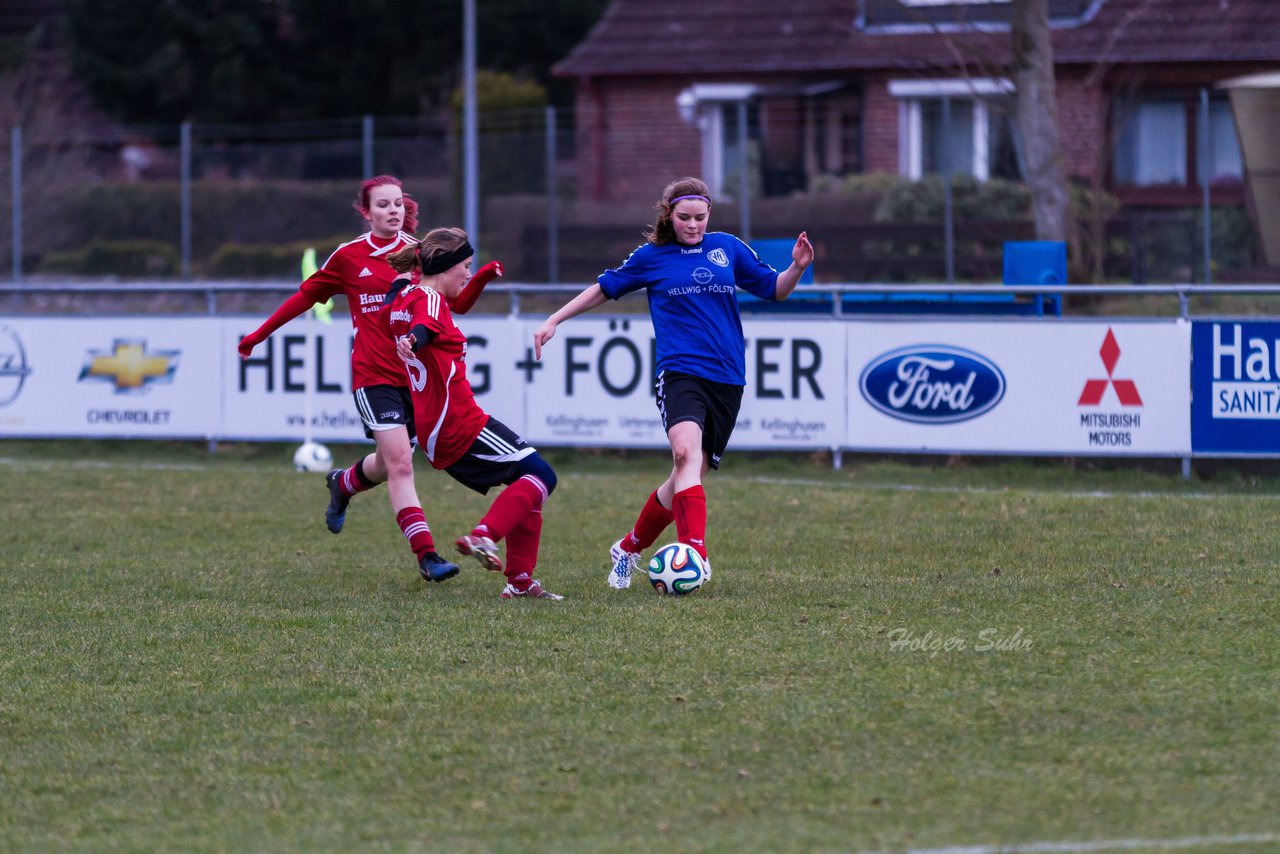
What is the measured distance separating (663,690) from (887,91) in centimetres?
2368

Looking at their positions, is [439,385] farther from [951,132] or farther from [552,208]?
[951,132]

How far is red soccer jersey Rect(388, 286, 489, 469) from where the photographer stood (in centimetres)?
797

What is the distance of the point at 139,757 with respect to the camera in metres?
5.48

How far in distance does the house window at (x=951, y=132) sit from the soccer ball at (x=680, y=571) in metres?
18.2

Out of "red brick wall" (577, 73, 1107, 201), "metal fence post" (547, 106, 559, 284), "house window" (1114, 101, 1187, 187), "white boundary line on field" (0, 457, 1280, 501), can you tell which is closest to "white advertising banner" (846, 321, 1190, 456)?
"white boundary line on field" (0, 457, 1280, 501)

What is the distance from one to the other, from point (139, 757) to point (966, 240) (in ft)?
59.6

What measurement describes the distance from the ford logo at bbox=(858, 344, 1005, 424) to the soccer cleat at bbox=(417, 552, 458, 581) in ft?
17.7

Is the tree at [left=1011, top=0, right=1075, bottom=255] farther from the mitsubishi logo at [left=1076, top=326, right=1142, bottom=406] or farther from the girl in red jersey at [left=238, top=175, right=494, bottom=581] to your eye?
the girl in red jersey at [left=238, top=175, right=494, bottom=581]

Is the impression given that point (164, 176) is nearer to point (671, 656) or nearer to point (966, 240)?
point (966, 240)

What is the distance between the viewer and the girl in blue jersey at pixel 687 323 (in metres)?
8.06

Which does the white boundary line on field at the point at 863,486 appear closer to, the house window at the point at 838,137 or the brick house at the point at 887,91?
the brick house at the point at 887,91

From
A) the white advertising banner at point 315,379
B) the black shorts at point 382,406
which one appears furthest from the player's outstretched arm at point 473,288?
the white advertising banner at point 315,379

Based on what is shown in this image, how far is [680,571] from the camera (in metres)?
7.86

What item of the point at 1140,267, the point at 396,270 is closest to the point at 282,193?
the point at 1140,267
